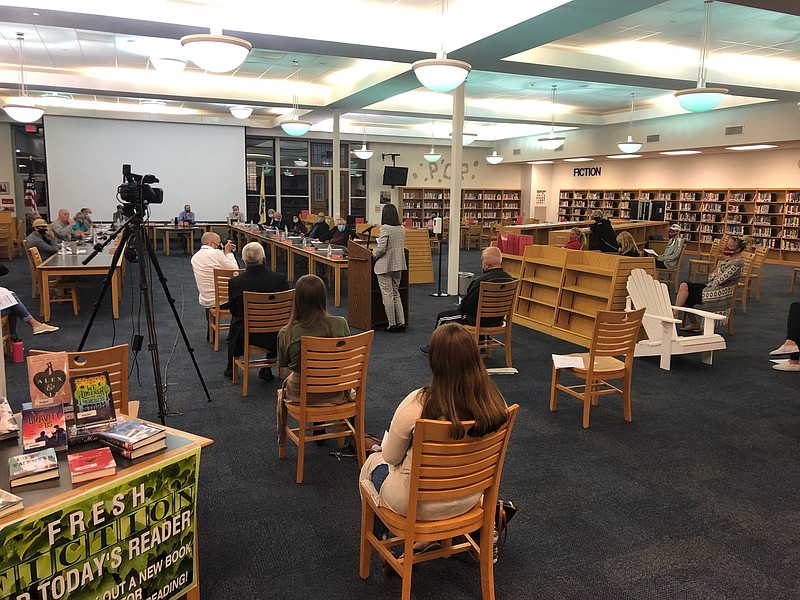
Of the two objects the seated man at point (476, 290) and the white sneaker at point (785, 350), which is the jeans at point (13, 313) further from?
the white sneaker at point (785, 350)

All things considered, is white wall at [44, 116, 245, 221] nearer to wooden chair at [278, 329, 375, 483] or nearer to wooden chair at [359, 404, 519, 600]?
wooden chair at [278, 329, 375, 483]

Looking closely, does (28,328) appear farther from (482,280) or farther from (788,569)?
(788,569)

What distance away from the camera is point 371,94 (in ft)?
35.6

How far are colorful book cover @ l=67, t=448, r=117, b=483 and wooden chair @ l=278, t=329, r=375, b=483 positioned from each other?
1.29 meters

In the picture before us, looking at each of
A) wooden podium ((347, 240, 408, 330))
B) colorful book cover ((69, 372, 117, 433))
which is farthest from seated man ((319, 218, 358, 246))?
colorful book cover ((69, 372, 117, 433))

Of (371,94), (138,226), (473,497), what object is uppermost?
(371,94)

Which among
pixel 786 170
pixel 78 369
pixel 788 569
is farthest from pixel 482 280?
pixel 786 170

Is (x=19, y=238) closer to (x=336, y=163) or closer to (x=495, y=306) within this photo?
(x=336, y=163)

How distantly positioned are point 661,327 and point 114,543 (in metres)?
5.19

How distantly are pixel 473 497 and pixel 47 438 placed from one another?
155cm

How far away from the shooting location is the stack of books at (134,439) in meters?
2.01

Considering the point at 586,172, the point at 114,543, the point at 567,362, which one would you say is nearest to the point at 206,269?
the point at 567,362

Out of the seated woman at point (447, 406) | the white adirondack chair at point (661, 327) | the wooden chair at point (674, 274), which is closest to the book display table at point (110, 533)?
the seated woman at point (447, 406)

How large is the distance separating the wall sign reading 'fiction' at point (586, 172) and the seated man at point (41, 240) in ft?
50.7
